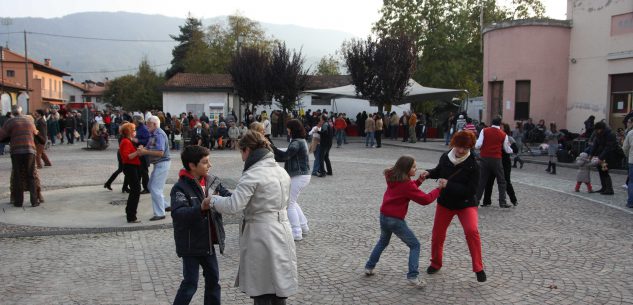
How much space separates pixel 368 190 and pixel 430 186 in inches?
64.0

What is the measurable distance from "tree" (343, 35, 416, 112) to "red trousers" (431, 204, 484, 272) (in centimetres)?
2487

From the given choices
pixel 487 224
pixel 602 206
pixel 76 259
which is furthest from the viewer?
pixel 602 206

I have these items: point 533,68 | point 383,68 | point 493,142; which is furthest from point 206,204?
point 383,68

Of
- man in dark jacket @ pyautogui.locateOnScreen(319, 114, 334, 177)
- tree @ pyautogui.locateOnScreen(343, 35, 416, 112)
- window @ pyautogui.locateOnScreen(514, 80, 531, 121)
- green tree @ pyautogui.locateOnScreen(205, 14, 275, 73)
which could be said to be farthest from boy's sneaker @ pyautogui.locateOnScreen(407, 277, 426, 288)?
green tree @ pyautogui.locateOnScreen(205, 14, 275, 73)

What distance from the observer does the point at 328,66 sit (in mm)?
78562

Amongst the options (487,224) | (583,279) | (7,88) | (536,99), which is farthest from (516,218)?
(7,88)

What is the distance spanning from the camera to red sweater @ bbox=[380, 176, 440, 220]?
502 centimetres

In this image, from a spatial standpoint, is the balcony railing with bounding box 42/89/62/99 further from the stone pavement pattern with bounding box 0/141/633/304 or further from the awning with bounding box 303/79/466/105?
the stone pavement pattern with bounding box 0/141/633/304

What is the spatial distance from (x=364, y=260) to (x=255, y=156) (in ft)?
9.21

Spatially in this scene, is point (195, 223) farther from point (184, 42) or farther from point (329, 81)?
point (184, 42)

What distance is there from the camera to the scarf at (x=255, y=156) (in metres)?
3.78

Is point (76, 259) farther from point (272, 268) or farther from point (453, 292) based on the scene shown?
point (453, 292)

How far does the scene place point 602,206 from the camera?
31.9 feet

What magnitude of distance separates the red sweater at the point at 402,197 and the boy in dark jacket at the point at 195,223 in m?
1.80
